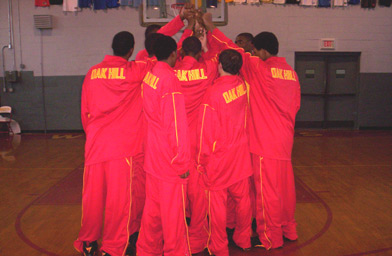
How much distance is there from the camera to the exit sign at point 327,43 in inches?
441

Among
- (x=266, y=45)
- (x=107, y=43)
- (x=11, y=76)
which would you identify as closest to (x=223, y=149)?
(x=266, y=45)

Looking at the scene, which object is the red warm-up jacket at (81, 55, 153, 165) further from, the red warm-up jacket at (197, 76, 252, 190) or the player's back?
the player's back

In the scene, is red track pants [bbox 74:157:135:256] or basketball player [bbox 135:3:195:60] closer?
red track pants [bbox 74:157:135:256]

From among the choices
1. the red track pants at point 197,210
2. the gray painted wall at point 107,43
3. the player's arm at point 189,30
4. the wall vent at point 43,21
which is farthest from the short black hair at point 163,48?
the wall vent at point 43,21

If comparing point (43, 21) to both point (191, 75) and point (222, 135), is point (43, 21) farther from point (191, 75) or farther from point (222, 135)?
point (222, 135)

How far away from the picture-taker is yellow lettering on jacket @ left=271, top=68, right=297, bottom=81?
348 centimetres

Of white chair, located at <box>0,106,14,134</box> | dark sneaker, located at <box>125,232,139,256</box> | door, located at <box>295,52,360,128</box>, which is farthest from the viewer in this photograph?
door, located at <box>295,52,360,128</box>

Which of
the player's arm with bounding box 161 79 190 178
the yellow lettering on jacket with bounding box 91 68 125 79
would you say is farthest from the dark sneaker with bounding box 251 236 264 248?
the yellow lettering on jacket with bounding box 91 68 125 79

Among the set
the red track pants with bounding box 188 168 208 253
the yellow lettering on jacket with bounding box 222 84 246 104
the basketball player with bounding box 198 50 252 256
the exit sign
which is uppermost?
Result: the exit sign

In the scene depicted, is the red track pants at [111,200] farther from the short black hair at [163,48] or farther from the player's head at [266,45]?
the player's head at [266,45]

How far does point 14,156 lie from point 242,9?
7765 mm

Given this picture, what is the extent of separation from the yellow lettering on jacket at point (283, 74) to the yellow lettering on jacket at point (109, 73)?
1.48 meters

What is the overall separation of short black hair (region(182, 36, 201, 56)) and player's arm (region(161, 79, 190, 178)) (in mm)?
802

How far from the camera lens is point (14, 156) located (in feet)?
25.8
